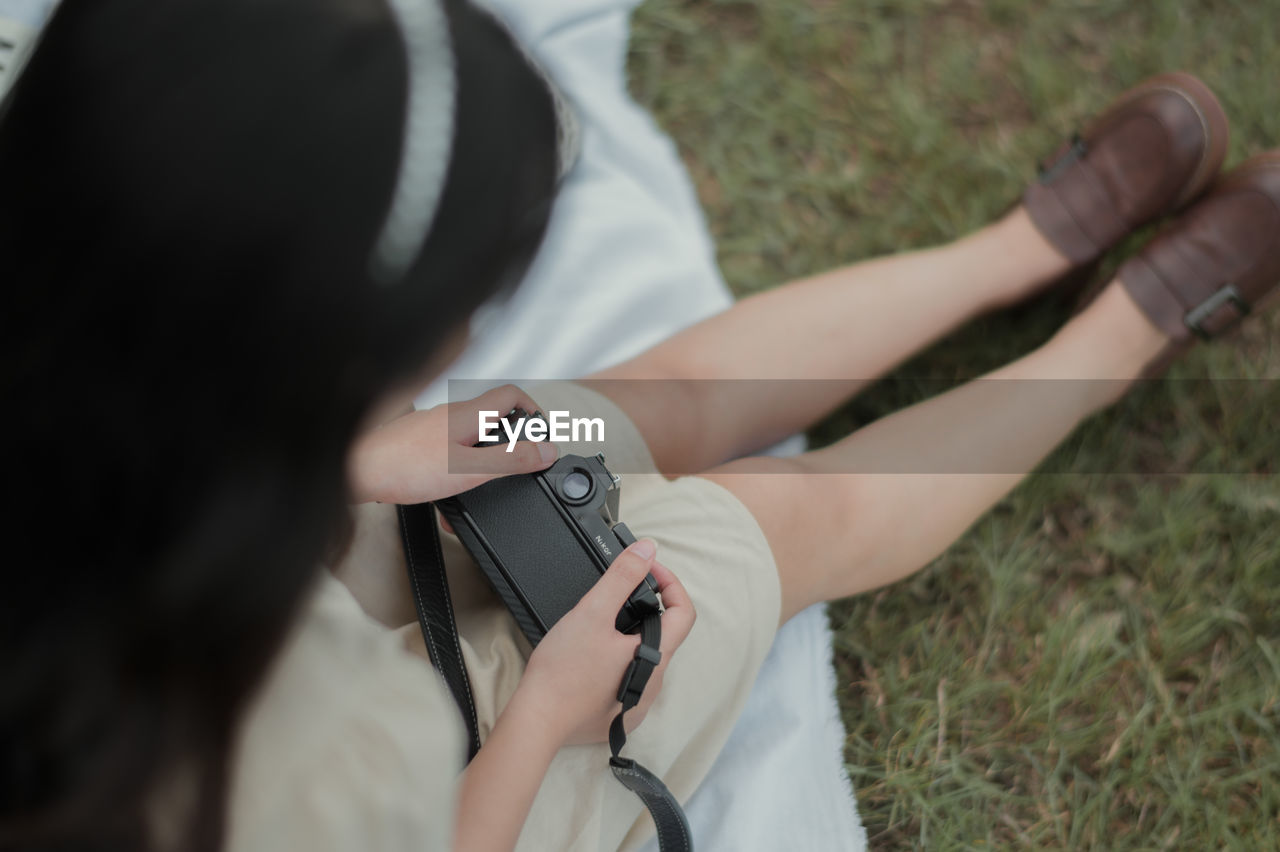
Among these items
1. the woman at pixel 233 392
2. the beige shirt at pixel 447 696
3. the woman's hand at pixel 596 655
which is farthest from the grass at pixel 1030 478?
the woman at pixel 233 392

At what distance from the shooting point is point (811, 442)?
138cm

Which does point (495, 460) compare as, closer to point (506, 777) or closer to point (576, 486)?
point (576, 486)

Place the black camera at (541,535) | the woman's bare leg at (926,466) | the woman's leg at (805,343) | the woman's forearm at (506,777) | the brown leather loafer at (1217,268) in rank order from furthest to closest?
the brown leather loafer at (1217,268), the woman's leg at (805,343), the woman's bare leg at (926,466), the black camera at (541,535), the woman's forearm at (506,777)

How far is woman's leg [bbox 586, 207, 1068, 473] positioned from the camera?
44.0 inches

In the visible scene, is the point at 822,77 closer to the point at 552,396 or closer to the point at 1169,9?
the point at 1169,9

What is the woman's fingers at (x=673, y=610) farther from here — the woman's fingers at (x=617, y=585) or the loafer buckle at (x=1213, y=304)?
the loafer buckle at (x=1213, y=304)

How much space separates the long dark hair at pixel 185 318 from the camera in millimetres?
438

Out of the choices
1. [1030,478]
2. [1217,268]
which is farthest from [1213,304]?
[1030,478]

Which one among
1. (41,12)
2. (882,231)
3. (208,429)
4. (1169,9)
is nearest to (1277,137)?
(1169,9)

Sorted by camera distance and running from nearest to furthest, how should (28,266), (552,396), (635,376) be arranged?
1. (28,266)
2. (552,396)
3. (635,376)

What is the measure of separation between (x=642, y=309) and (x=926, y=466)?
0.50 meters

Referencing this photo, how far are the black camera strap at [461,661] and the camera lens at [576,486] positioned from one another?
0.13 m

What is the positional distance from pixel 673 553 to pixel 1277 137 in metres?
1.36

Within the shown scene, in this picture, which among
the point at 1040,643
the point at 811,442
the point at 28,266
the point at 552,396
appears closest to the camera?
the point at 28,266
